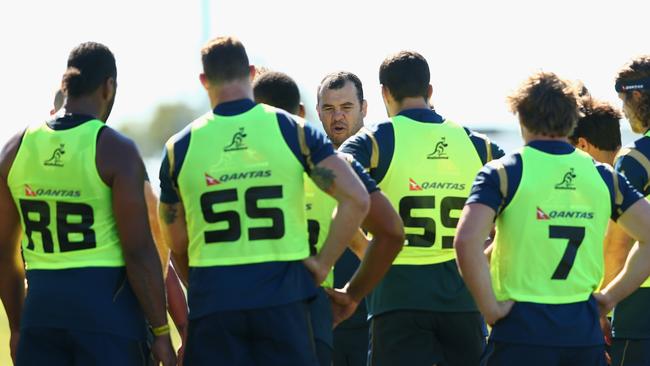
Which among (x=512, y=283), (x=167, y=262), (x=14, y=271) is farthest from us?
(x=167, y=262)

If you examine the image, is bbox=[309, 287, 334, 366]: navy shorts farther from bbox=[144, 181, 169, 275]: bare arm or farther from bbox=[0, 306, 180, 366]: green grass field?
bbox=[0, 306, 180, 366]: green grass field

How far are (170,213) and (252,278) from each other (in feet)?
1.95

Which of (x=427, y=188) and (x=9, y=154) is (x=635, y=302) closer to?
(x=427, y=188)

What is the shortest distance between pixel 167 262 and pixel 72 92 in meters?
1.30

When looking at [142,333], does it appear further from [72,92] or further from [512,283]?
[512,283]

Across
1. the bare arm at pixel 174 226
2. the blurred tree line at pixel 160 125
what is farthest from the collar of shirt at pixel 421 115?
the blurred tree line at pixel 160 125

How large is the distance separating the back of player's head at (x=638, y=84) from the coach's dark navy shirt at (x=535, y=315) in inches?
62.9

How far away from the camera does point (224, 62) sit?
6242 mm

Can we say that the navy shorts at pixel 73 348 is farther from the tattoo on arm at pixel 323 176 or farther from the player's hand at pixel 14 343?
the tattoo on arm at pixel 323 176

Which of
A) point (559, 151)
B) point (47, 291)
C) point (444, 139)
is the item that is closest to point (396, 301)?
point (444, 139)

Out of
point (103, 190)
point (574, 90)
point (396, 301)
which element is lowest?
point (396, 301)

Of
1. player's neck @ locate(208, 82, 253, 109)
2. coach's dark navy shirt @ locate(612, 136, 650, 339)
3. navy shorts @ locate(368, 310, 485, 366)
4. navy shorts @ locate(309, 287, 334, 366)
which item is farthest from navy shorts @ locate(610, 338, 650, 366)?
player's neck @ locate(208, 82, 253, 109)

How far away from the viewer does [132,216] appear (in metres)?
6.31

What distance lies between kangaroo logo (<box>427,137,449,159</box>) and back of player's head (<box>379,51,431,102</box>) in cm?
37
